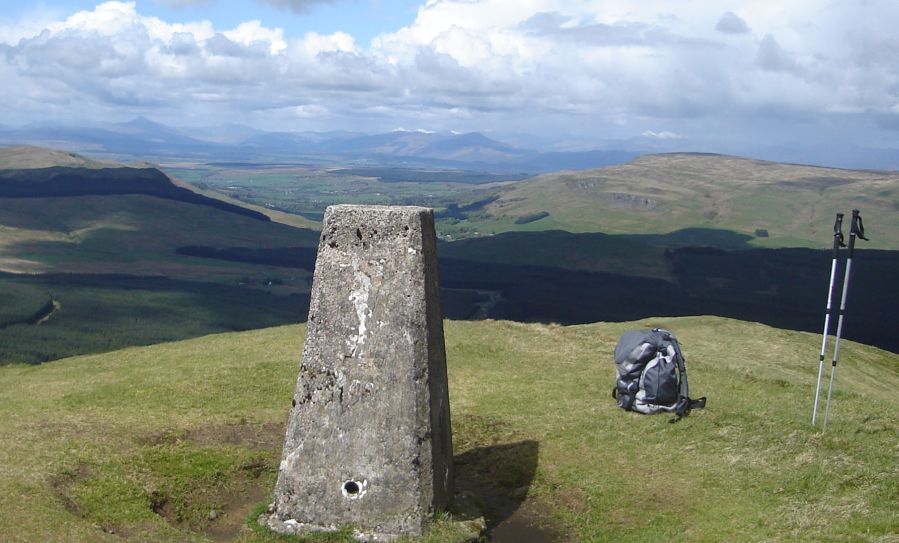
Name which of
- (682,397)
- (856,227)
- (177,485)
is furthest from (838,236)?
(177,485)

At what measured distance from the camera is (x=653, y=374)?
23891 millimetres

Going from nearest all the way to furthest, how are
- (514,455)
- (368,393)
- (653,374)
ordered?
(368,393) < (514,455) < (653,374)

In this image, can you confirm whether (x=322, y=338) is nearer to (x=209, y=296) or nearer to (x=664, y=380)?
(x=664, y=380)

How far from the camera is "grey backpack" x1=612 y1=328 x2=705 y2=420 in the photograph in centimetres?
2381

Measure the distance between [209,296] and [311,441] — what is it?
595 ft

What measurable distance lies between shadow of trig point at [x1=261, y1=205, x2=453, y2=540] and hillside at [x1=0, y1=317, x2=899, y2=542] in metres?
1.25

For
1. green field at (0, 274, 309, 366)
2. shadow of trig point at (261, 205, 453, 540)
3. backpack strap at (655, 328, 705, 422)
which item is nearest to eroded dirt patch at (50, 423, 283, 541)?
shadow of trig point at (261, 205, 453, 540)

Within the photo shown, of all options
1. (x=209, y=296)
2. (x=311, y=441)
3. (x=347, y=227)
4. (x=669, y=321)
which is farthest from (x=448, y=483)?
(x=209, y=296)

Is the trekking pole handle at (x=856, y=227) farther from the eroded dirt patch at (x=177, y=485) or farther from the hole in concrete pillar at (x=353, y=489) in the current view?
the eroded dirt patch at (x=177, y=485)

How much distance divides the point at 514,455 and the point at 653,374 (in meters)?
5.43

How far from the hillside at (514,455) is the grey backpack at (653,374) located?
62cm

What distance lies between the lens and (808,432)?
2064 cm

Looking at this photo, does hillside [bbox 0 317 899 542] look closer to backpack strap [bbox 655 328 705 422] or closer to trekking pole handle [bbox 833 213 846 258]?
backpack strap [bbox 655 328 705 422]

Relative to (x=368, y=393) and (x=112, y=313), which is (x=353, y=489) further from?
(x=112, y=313)
